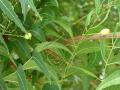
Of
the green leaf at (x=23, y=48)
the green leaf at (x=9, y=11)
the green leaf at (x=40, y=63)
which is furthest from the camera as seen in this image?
the green leaf at (x=23, y=48)

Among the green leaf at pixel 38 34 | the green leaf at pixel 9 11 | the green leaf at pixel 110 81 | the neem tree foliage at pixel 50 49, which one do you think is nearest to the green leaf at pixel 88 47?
the neem tree foliage at pixel 50 49

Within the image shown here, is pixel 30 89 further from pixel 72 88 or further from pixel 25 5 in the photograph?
pixel 72 88

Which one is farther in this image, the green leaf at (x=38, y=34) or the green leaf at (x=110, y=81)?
the green leaf at (x=38, y=34)

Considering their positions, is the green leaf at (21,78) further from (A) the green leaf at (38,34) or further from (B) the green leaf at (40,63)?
(A) the green leaf at (38,34)

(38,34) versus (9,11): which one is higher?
(9,11)

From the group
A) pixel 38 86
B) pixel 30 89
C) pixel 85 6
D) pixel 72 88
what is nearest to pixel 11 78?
pixel 30 89

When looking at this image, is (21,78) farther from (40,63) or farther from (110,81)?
(110,81)

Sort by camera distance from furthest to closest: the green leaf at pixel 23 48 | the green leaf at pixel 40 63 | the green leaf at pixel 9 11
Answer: the green leaf at pixel 23 48 < the green leaf at pixel 40 63 < the green leaf at pixel 9 11

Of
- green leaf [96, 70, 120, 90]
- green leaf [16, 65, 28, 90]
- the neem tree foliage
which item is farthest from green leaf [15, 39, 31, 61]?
green leaf [96, 70, 120, 90]

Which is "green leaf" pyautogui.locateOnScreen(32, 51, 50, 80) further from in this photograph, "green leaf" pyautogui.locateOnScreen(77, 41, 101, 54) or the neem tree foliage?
"green leaf" pyautogui.locateOnScreen(77, 41, 101, 54)

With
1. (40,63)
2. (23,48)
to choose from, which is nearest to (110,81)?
(40,63)

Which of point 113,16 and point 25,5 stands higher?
point 25,5
